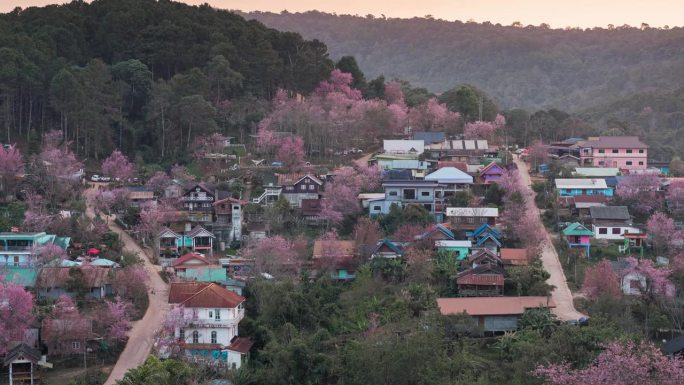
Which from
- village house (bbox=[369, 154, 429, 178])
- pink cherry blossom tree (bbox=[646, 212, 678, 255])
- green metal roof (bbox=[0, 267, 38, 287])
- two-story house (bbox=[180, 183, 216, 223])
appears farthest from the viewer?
village house (bbox=[369, 154, 429, 178])

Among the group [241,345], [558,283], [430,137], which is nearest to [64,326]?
[241,345]

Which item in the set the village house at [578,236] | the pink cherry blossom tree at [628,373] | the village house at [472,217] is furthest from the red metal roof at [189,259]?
the pink cherry blossom tree at [628,373]

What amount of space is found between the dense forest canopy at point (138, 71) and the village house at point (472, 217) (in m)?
9.80

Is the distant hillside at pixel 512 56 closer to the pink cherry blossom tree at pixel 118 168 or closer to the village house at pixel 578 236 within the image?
the pink cherry blossom tree at pixel 118 168

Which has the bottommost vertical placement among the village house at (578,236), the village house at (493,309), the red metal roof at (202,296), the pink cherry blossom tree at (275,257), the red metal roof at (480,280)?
the village house at (493,309)

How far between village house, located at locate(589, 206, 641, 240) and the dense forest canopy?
12.5 meters

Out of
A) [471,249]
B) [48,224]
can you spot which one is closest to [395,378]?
[471,249]

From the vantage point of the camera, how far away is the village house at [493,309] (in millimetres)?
19047

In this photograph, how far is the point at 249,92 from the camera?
113 feet

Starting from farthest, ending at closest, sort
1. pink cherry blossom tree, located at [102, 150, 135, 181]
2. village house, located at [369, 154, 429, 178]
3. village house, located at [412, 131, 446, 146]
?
village house, located at [412, 131, 446, 146] < village house, located at [369, 154, 429, 178] < pink cherry blossom tree, located at [102, 150, 135, 181]

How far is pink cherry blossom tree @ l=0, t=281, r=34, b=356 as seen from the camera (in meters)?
18.0

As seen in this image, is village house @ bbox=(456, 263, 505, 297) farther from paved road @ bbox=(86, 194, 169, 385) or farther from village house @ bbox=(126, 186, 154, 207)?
village house @ bbox=(126, 186, 154, 207)

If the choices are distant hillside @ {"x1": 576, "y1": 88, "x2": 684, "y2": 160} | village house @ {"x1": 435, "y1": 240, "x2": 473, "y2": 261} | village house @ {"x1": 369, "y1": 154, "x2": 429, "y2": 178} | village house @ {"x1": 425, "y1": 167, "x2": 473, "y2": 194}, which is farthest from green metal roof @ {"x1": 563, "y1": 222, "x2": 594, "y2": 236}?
distant hillside @ {"x1": 576, "y1": 88, "x2": 684, "y2": 160}

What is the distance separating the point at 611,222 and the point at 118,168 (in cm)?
1382
